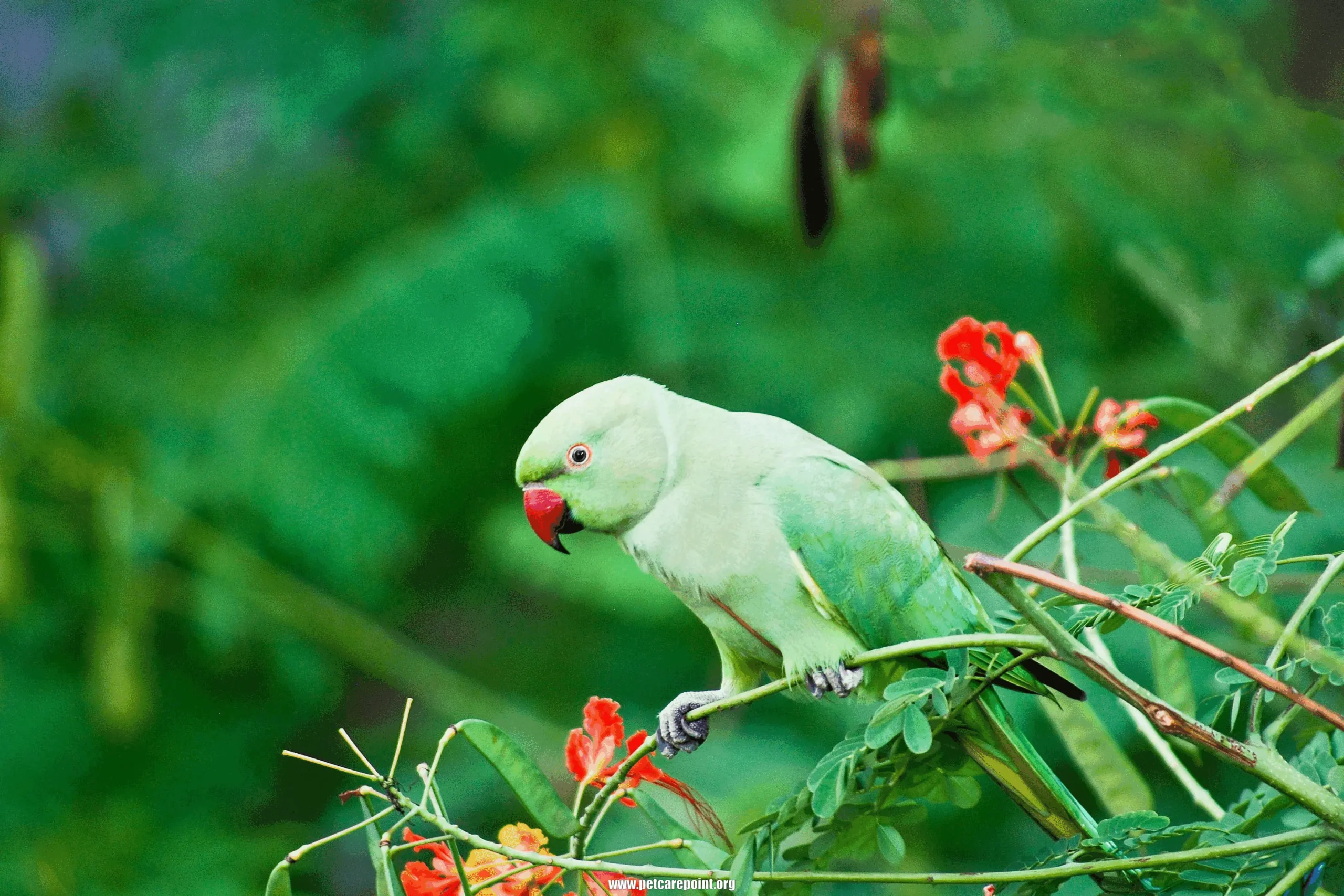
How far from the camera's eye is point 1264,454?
1150 millimetres

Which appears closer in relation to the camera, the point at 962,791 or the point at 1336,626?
the point at 1336,626

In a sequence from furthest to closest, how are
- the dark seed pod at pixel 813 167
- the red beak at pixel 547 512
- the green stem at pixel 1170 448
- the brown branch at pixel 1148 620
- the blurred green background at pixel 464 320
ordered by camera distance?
the blurred green background at pixel 464 320
the dark seed pod at pixel 813 167
the red beak at pixel 547 512
the green stem at pixel 1170 448
the brown branch at pixel 1148 620

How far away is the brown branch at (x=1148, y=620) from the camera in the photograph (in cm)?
74

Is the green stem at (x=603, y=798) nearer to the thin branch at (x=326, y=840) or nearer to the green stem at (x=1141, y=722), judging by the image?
the thin branch at (x=326, y=840)

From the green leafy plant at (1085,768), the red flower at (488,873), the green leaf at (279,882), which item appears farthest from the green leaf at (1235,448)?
the green leaf at (279,882)

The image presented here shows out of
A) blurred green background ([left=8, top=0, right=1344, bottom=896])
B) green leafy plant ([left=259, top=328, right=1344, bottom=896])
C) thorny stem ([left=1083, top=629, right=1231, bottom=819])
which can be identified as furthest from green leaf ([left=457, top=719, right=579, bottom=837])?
blurred green background ([left=8, top=0, right=1344, bottom=896])

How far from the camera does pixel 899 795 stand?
112 cm

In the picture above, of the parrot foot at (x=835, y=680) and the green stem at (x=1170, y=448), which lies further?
the parrot foot at (x=835, y=680)

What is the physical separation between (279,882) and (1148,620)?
0.71m

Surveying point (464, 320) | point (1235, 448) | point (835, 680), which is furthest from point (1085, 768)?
point (464, 320)

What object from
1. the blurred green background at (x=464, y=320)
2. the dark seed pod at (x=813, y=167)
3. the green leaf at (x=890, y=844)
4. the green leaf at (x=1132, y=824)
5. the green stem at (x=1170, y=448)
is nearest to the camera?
the green stem at (x=1170, y=448)

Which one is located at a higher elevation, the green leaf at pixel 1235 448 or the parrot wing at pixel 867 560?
the green leaf at pixel 1235 448

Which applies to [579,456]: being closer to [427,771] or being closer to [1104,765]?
[427,771]

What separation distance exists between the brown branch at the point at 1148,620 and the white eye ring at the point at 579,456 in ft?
2.35
